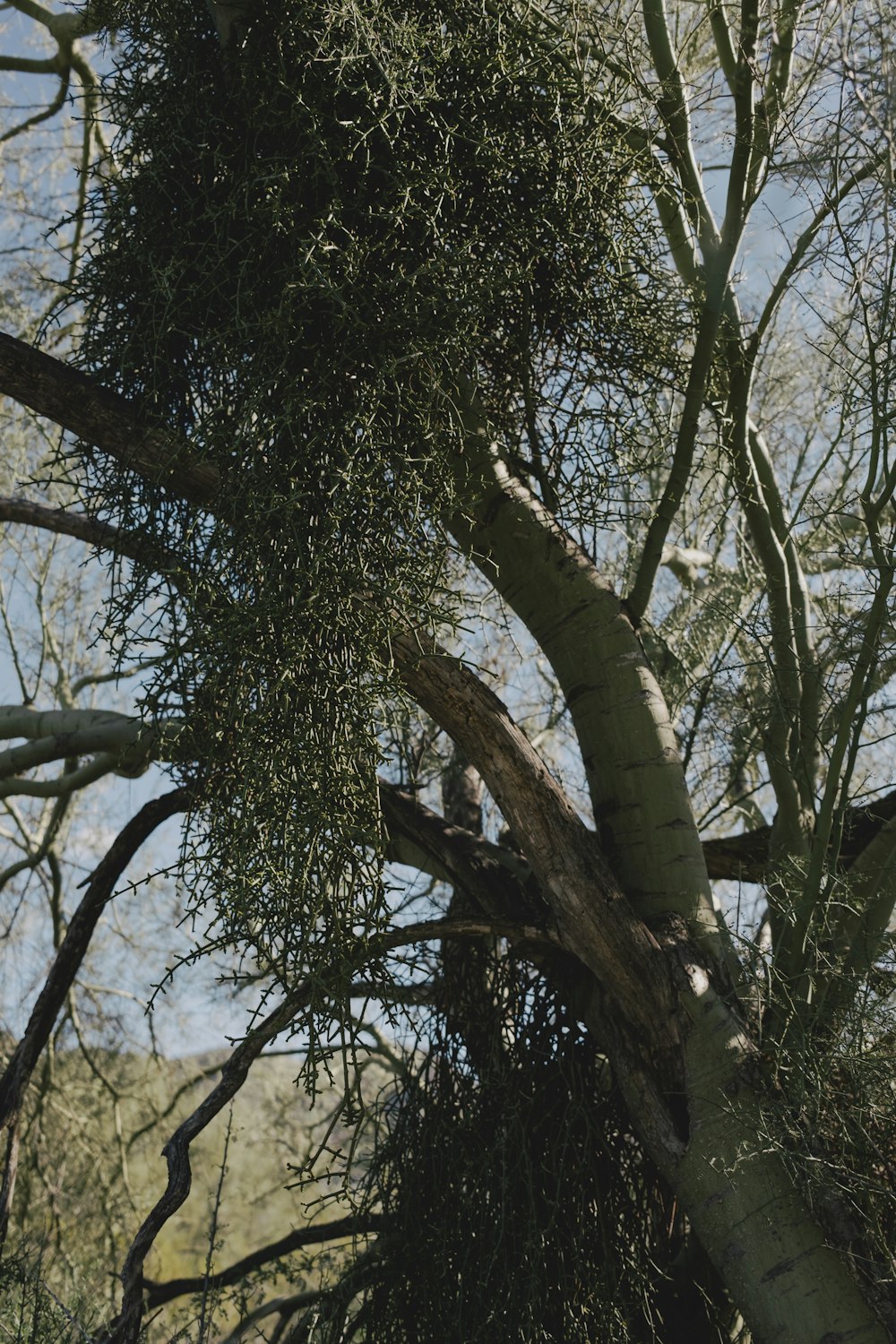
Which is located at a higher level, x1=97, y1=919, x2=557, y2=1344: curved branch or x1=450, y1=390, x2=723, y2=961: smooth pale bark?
x1=450, y1=390, x2=723, y2=961: smooth pale bark

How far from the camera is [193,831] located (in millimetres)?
1805

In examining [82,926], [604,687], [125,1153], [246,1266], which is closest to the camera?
[604,687]

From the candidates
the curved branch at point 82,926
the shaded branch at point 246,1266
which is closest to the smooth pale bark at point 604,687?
the curved branch at point 82,926

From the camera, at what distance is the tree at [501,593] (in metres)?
1.70

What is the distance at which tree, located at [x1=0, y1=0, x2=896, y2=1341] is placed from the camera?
170 centimetres

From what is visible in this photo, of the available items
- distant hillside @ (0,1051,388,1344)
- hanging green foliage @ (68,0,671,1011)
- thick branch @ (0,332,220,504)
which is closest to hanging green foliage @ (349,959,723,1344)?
hanging green foliage @ (68,0,671,1011)

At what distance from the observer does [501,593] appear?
7.39 feet

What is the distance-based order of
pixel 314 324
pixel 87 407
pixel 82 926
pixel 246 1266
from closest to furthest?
pixel 314 324 → pixel 87 407 → pixel 82 926 → pixel 246 1266

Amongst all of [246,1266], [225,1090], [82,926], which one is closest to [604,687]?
[225,1090]

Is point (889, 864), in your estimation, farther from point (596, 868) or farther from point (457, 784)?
point (457, 784)

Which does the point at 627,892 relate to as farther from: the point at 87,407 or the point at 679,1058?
the point at 87,407

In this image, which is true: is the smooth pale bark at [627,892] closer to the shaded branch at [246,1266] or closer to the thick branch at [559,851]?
the thick branch at [559,851]

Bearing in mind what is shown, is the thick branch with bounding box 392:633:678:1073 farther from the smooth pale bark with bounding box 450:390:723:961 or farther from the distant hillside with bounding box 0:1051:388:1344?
the distant hillside with bounding box 0:1051:388:1344

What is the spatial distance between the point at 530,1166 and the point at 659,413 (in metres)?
1.39
